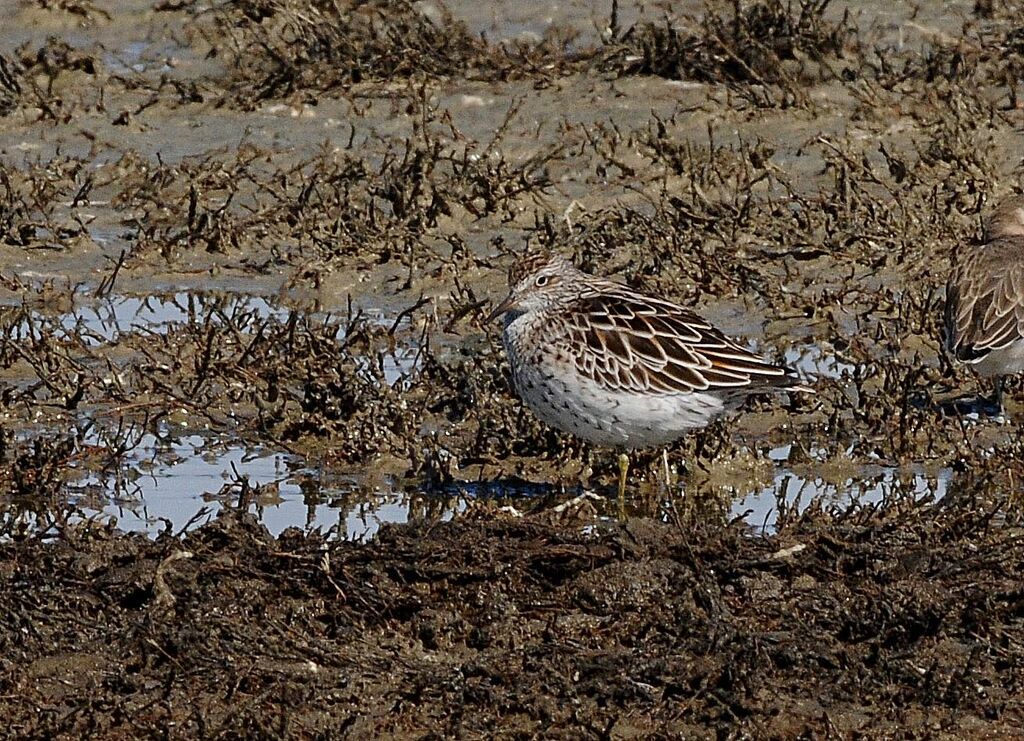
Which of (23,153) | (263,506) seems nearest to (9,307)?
(23,153)

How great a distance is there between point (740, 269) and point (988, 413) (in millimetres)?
2006

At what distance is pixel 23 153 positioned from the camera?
1370 cm

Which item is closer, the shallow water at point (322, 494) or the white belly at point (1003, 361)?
the shallow water at point (322, 494)

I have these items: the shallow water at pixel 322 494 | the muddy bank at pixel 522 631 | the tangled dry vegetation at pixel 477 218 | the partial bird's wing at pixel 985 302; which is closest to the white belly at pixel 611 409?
the shallow water at pixel 322 494

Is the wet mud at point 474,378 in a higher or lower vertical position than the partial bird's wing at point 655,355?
lower

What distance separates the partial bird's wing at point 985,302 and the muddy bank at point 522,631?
1.68m

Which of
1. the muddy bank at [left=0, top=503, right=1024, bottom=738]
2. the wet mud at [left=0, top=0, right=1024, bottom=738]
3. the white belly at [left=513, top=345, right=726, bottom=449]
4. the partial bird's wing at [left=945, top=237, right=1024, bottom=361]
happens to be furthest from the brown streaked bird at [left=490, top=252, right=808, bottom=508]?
the partial bird's wing at [left=945, top=237, right=1024, bottom=361]

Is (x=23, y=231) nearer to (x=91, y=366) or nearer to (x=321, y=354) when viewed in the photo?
(x=91, y=366)

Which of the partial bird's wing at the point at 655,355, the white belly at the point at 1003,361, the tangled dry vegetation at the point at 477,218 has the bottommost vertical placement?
the tangled dry vegetation at the point at 477,218

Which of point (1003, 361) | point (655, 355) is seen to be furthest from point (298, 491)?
point (1003, 361)

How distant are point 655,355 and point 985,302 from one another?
197 centimetres

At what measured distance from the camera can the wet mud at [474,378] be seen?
682 centimetres

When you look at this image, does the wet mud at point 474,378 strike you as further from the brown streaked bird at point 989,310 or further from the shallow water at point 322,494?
the brown streaked bird at point 989,310

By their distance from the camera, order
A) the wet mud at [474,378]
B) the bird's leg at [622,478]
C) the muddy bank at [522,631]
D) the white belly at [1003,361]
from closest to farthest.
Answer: the muddy bank at [522,631] → the wet mud at [474,378] → the bird's leg at [622,478] → the white belly at [1003,361]
